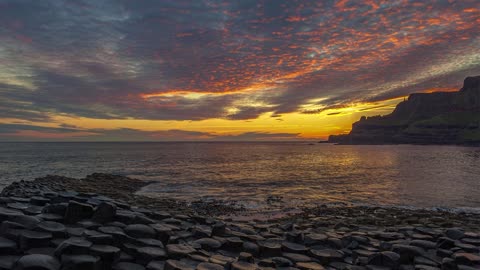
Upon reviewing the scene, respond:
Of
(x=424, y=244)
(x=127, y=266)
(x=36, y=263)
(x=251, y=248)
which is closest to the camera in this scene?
(x=36, y=263)

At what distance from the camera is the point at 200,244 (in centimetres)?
880

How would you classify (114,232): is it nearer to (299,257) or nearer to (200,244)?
(200,244)

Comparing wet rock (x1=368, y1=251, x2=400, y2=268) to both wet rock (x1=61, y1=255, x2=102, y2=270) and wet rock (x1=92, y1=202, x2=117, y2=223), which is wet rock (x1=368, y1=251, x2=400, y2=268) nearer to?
wet rock (x1=61, y1=255, x2=102, y2=270)

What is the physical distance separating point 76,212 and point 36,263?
322cm

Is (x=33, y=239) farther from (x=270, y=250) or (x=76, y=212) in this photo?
(x=270, y=250)

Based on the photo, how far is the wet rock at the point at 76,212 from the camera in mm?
8555

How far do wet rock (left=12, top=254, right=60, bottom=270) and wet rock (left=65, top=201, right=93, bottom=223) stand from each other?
2.82m

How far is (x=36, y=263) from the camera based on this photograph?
561 cm

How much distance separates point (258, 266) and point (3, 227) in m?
6.47

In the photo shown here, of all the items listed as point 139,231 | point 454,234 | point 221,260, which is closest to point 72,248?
point 139,231

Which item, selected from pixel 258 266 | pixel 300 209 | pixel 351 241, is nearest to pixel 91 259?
pixel 258 266

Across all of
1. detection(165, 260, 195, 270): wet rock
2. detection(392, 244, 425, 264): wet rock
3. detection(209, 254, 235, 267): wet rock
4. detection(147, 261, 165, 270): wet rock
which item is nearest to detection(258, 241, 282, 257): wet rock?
detection(209, 254, 235, 267): wet rock

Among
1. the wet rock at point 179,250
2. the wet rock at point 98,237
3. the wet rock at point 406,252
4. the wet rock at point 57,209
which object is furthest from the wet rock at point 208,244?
the wet rock at point 406,252

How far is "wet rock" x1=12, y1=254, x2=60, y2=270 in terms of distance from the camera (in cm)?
549
